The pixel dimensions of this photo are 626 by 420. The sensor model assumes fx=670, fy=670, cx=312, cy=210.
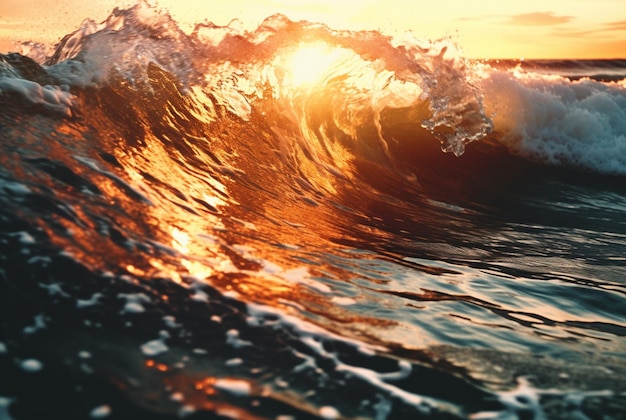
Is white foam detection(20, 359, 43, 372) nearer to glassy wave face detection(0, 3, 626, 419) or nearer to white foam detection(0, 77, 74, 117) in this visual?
glassy wave face detection(0, 3, 626, 419)

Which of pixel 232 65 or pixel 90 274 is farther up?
pixel 232 65

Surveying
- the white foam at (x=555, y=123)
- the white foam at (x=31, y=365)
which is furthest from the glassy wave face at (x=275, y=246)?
the white foam at (x=555, y=123)

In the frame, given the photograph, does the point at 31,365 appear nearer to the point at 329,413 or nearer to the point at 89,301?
the point at 89,301

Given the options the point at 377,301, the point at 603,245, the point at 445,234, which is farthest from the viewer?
the point at 603,245

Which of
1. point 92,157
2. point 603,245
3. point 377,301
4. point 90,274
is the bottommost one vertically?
point 603,245

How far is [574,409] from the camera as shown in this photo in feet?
6.49

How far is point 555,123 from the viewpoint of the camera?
1002 centimetres

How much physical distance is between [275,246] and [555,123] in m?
7.89

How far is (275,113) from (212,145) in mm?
1302

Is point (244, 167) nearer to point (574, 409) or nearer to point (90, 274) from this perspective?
point (90, 274)

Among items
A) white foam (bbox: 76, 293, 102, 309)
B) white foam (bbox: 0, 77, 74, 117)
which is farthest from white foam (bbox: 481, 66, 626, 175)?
white foam (bbox: 76, 293, 102, 309)

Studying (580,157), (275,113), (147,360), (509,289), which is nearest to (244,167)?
(275,113)

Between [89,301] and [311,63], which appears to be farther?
[311,63]

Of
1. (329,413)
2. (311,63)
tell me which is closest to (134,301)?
(329,413)
